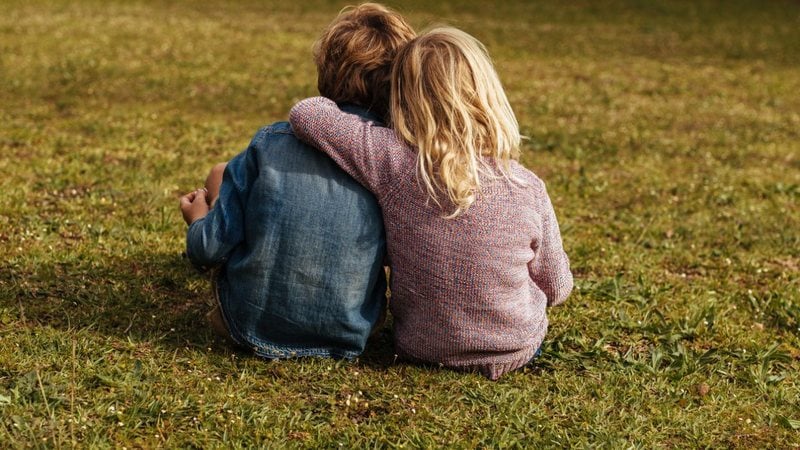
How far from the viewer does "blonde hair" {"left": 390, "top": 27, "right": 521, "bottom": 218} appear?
3977 mm

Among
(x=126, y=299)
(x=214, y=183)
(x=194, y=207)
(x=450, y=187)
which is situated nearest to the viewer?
(x=450, y=187)

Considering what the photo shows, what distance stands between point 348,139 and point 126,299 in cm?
172

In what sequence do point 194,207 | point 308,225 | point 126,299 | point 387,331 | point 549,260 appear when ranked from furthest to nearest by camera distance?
point 126,299, point 387,331, point 194,207, point 549,260, point 308,225

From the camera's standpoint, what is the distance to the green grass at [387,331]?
A: 4.01 metres

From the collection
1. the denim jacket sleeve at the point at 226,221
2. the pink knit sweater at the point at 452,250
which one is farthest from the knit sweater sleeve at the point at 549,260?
the denim jacket sleeve at the point at 226,221

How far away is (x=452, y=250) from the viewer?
411 centimetres

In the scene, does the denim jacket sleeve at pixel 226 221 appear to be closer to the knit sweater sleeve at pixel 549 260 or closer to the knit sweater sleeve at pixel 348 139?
the knit sweater sleeve at pixel 348 139

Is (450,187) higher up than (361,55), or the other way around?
(361,55)

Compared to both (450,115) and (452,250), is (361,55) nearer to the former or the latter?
(450,115)

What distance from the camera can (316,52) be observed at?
167 inches

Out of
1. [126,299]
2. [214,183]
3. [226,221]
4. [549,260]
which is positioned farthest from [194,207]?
[549,260]

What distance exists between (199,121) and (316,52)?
5.62 m

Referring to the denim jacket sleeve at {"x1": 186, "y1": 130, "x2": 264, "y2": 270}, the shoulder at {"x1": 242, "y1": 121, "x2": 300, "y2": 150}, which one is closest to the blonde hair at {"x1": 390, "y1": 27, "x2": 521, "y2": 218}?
the shoulder at {"x1": 242, "y1": 121, "x2": 300, "y2": 150}

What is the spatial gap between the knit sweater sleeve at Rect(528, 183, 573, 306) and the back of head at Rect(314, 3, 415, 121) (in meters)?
0.81
